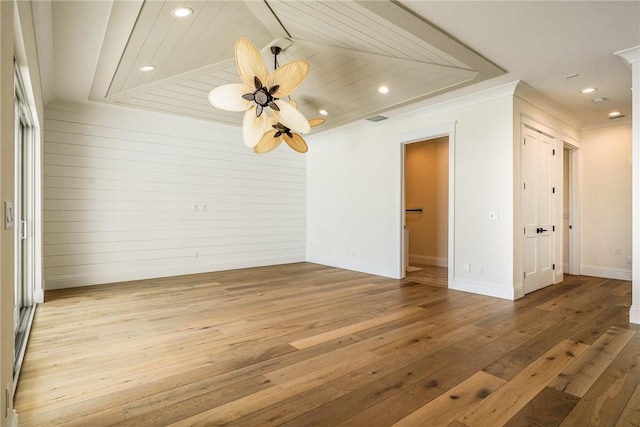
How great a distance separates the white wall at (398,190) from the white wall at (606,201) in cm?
289

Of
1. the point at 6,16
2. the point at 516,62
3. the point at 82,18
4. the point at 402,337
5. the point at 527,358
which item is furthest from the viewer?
the point at 516,62

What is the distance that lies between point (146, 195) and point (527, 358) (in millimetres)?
5633

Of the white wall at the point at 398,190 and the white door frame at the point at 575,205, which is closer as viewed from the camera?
the white wall at the point at 398,190

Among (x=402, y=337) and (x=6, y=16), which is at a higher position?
(x=6, y=16)

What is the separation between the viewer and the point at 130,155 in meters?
5.55

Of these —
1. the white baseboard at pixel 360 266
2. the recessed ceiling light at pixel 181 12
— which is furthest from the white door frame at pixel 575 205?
the recessed ceiling light at pixel 181 12

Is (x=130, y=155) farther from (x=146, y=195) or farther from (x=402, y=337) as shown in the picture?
(x=402, y=337)

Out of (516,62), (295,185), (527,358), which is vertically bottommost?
(527,358)

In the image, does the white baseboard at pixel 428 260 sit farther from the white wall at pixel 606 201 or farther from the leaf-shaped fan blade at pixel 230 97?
the leaf-shaped fan blade at pixel 230 97

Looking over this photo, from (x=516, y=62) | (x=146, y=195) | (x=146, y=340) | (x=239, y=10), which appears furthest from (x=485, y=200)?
(x=146, y=195)

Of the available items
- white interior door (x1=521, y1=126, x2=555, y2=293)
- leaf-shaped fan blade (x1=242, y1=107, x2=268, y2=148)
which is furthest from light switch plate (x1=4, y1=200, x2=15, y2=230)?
white interior door (x1=521, y1=126, x2=555, y2=293)

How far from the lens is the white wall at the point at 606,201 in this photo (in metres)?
5.71

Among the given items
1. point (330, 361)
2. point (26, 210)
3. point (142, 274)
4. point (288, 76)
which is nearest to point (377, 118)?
point (288, 76)

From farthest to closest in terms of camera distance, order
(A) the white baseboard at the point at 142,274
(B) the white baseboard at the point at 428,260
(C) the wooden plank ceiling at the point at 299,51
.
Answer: (B) the white baseboard at the point at 428,260
(A) the white baseboard at the point at 142,274
(C) the wooden plank ceiling at the point at 299,51
